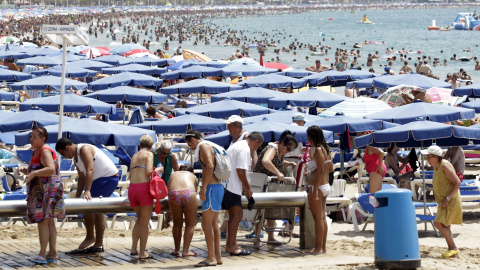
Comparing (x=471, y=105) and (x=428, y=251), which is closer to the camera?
(x=428, y=251)

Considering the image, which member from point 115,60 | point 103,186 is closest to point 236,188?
point 103,186

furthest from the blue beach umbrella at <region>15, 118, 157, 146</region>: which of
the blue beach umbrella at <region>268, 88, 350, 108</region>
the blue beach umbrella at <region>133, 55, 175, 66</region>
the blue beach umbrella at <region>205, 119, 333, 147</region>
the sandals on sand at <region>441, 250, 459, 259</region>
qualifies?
the blue beach umbrella at <region>133, 55, 175, 66</region>

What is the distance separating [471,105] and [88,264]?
1098cm

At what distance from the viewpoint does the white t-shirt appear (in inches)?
279

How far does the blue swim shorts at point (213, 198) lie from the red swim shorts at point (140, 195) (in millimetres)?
487

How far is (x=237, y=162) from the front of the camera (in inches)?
279

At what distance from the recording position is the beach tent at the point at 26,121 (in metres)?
12.0

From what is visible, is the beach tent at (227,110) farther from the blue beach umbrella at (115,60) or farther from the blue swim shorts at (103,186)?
the blue beach umbrella at (115,60)

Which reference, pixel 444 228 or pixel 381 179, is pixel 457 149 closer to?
pixel 381 179

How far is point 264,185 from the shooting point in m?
8.10

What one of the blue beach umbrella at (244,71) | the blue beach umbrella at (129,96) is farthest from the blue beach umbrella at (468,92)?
the blue beach umbrella at (244,71)

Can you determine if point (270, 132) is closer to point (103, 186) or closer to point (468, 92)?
point (103, 186)

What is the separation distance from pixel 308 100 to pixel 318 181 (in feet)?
30.9

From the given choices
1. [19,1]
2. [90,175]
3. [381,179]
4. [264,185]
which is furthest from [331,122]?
[19,1]
